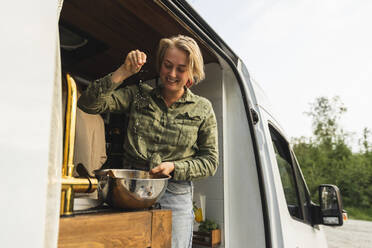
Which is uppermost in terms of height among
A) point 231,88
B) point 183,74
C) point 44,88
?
point 231,88

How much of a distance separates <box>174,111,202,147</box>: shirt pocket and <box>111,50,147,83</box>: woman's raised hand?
382 millimetres

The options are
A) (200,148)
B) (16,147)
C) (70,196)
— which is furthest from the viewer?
(200,148)

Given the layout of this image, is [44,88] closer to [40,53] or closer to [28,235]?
[40,53]

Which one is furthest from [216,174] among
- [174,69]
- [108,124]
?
[108,124]

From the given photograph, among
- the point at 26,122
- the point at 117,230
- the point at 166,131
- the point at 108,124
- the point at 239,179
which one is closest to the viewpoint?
the point at 26,122

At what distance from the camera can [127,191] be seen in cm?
86

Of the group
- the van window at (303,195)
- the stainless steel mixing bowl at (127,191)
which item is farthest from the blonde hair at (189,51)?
the van window at (303,195)

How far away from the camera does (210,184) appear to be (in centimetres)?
229

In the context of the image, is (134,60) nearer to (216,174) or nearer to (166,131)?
(166,131)

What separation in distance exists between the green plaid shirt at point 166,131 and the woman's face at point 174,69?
8 cm

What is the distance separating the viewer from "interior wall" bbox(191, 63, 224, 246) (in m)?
2.20

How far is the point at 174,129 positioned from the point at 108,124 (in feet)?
5.50

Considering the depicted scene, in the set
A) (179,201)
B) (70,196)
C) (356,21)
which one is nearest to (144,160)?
(179,201)

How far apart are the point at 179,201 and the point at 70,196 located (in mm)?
699
